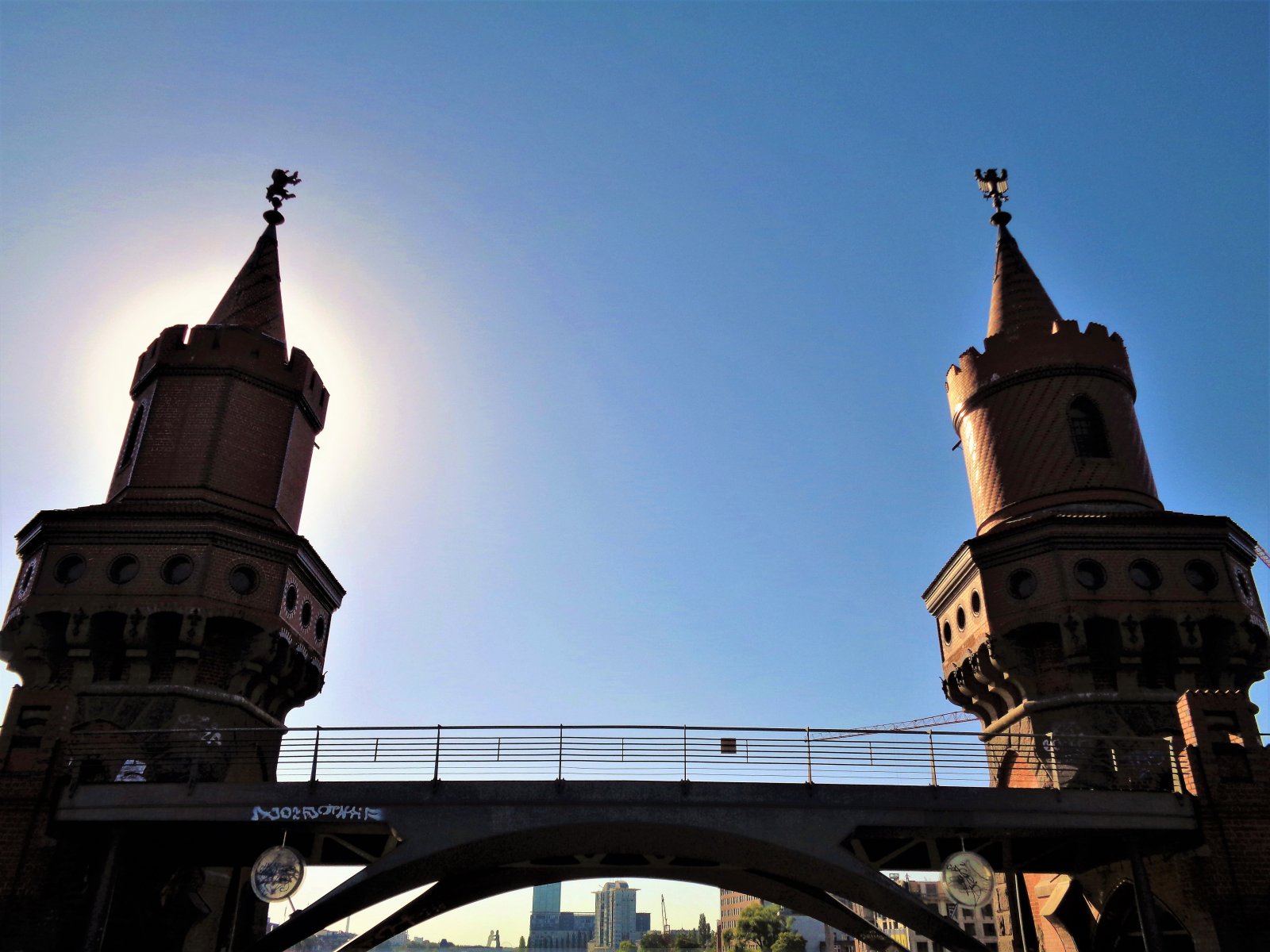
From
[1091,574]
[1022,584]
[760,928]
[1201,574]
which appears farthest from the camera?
[760,928]

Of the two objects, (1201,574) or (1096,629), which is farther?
(1201,574)

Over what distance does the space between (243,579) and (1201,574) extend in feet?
76.4

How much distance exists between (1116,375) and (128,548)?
87.3 ft

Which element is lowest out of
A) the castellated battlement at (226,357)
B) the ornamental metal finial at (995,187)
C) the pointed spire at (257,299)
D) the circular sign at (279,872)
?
the circular sign at (279,872)

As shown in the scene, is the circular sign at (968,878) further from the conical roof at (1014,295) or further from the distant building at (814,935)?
the distant building at (814,935)

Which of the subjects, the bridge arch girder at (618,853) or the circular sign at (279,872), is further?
the circular sign at (279,872)

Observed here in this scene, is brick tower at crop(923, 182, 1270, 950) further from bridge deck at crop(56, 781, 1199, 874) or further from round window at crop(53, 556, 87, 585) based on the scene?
round window at crop(53, 556, 87, 585)

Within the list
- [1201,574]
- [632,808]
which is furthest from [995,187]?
[632,808]

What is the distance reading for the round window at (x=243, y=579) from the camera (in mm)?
24406

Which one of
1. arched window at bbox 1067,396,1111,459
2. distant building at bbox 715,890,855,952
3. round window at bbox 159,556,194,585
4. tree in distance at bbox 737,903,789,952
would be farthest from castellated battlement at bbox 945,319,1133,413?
distant building at bbox 715,890,855,952

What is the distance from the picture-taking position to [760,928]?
92062mm

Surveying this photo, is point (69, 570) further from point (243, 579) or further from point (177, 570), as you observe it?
point (243, 579)

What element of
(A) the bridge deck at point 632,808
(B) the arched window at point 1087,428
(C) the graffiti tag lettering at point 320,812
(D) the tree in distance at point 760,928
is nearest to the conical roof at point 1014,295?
(B) the arched window at point 1087,428

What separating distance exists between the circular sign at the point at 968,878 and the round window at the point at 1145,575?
31.9ft
